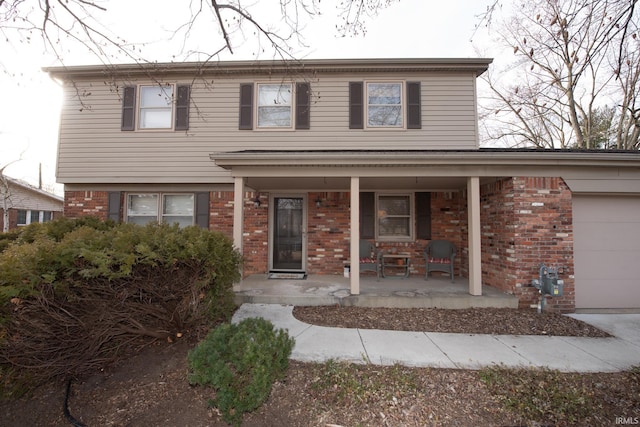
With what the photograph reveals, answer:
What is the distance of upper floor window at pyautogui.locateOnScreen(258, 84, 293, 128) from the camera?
751cm

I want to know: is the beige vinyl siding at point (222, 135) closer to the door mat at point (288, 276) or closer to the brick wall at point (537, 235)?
the brick wall at point (537, 235)

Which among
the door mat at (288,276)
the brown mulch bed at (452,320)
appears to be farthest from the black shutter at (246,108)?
the brown mulch bed at (452,320)

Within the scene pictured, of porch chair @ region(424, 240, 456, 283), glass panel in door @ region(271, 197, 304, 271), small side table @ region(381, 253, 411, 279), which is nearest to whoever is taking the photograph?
porch chair @ region(424, 240, 456, 283)

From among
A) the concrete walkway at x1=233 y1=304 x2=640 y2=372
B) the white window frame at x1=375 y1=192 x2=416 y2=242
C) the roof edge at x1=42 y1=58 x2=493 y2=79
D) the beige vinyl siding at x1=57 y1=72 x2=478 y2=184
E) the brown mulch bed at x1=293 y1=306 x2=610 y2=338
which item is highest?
the roof edge at x1=42 y1=58 x2=493 y2=79

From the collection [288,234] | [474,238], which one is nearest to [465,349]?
[474,238]

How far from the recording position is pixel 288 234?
7.77 meters

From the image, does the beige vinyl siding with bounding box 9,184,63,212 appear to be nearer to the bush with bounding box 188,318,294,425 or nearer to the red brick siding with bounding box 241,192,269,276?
the red brick siding with bounding box 241,192,269,276

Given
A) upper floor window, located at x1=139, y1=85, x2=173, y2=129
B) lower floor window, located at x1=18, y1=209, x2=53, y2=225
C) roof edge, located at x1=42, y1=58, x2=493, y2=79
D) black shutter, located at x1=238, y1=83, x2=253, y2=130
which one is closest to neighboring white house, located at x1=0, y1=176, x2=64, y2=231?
lower floor window, located at x1=18, y1=209, x2=53, y2=225

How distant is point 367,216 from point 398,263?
1.45 metres

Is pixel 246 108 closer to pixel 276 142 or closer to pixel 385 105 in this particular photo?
pixel 276 142

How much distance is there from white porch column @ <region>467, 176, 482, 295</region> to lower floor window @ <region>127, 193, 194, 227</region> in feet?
21.6

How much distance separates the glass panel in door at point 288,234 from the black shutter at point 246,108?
203 centimetres

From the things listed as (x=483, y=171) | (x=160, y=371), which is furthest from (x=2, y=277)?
(x=483, y=171)

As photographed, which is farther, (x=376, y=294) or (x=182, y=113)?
(x=182, y=113)
